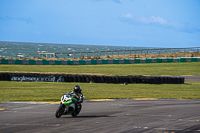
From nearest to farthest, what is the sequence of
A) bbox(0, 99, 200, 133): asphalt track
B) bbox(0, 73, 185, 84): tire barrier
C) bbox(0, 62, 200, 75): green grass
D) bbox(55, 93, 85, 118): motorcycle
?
bbox(0, 99, 200, 133): asphalt track < bbox(55, 93, 85, 118): motorcycle < bbox(0, 73, 185, 84): tire barrier < bbox(0, 62, 200, 75): green grass

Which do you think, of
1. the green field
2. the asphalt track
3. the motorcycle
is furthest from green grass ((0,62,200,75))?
the motorcycle

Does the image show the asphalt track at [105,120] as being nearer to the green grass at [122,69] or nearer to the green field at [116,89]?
the green field at [116,89]

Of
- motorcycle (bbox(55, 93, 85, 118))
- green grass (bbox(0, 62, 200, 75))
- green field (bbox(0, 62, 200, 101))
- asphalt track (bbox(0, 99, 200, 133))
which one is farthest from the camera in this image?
green grass (bbox(0, 62, 200, 75))

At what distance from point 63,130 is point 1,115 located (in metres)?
3.97

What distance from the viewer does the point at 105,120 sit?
11000mm

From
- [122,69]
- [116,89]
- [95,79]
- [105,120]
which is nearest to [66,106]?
[105,120]

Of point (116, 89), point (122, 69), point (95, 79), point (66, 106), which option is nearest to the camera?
point (66, 106)

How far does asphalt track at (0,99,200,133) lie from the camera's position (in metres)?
9.37

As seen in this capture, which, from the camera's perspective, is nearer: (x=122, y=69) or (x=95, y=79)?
(x=95, y=79)

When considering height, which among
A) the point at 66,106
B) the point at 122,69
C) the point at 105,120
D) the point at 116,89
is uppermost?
the point at 66,106

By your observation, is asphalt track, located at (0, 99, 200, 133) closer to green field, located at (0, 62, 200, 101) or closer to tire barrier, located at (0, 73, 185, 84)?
green field, located at (0, 62, 200, 101)

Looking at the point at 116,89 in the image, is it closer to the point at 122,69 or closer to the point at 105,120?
the point at 105,120

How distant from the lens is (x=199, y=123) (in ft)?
34.8

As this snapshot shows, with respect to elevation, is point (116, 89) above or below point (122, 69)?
below
